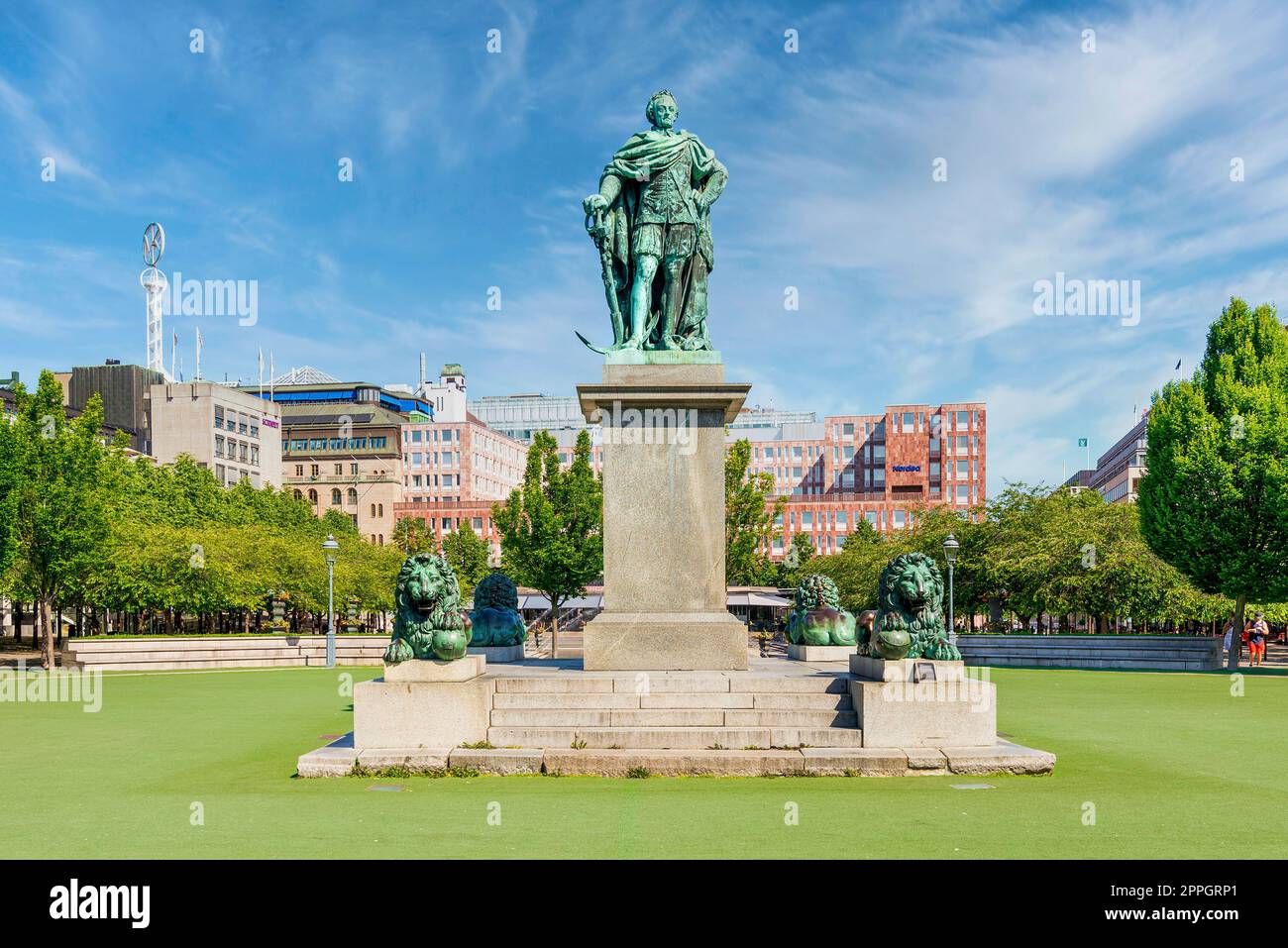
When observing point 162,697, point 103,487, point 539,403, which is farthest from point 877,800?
point 539,403

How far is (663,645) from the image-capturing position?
13688mm

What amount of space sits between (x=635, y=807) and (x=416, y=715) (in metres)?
3.46

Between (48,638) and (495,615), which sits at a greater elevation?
(495,615)

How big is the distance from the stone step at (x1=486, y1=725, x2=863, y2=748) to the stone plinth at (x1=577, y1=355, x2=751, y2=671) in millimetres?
2407

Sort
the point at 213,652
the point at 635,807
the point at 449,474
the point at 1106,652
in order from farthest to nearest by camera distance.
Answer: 1. the point at 449,474
2. the point at 213,652
3. the point at 1106,652
4. the point at 635,807

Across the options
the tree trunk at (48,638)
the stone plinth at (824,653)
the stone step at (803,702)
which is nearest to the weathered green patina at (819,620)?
the stone plinth at (824,653)

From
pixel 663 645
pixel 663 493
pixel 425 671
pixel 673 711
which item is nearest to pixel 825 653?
pixel 663 645

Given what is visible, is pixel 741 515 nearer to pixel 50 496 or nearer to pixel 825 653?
pixel 50 496

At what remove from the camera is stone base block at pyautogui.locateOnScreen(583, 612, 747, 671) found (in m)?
13.7

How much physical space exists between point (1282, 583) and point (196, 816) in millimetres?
33800

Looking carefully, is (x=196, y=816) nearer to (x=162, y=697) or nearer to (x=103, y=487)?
(x=162, y=697)

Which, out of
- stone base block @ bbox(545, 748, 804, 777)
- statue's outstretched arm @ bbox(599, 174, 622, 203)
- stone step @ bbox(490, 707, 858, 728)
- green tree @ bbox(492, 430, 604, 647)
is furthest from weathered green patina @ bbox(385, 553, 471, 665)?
green tree @ bbox(492, 430, 604, 647)

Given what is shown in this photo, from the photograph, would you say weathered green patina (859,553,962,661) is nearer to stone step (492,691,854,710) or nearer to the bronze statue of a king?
stone step (492,691,854,710)

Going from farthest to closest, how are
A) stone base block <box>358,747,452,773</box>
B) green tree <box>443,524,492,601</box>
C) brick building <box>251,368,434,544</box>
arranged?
brick building <box>251,368,434,544</box> → green tree <box>443,524,492,601</box> → stone base block <box>358,747,452,773</box>
